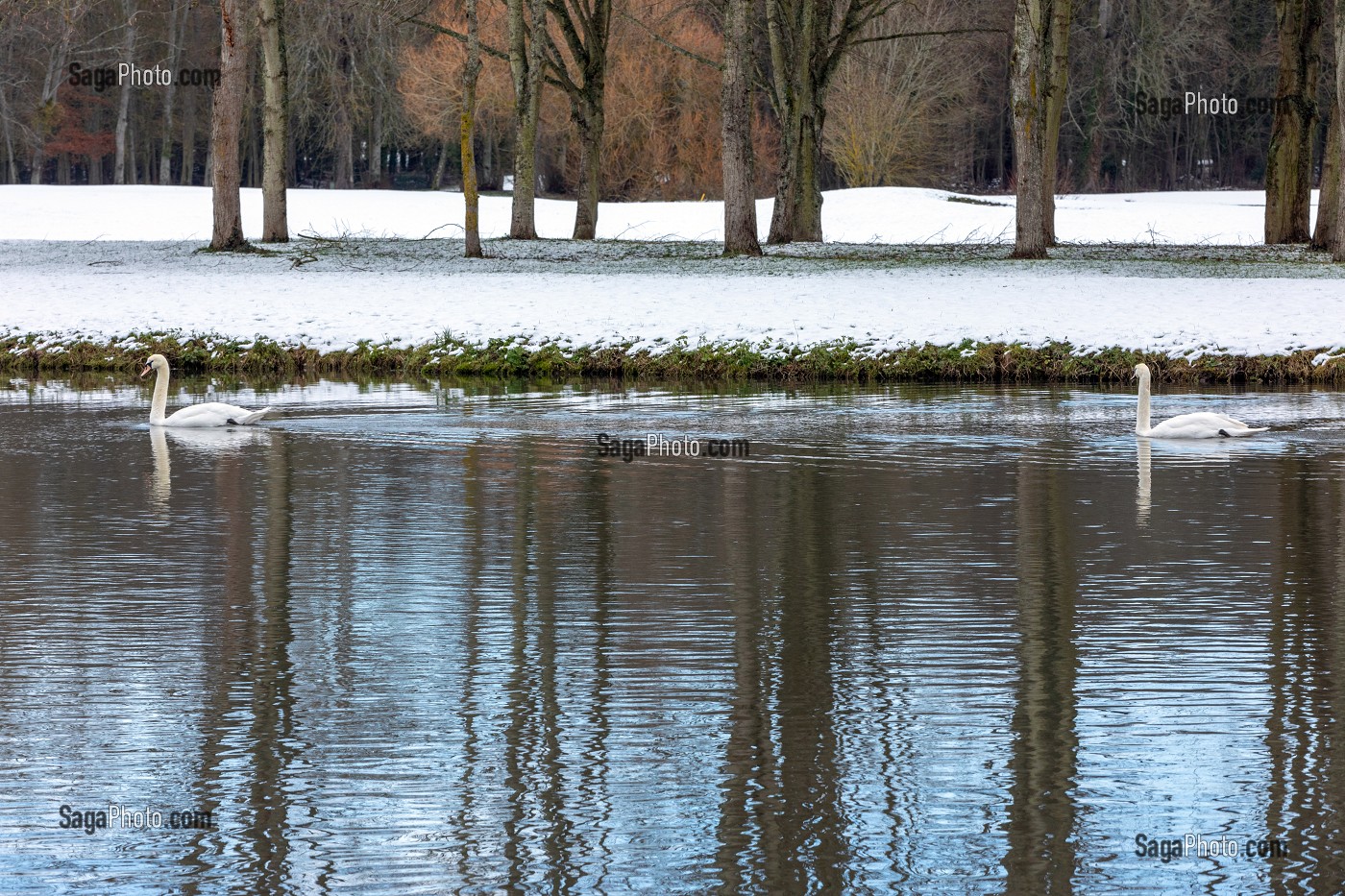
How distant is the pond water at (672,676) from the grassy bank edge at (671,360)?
26.8 ft

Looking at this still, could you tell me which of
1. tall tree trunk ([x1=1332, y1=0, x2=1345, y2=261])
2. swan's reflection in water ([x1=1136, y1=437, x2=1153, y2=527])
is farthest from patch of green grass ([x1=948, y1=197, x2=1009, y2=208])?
swan's reflection in water ([x1=1136, y1=437, x2=1153, y2=527])

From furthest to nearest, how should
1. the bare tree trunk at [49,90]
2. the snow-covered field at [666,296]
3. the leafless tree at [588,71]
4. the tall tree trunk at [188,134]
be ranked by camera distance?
the tall tree trunk at [188,134]
the bare tree trunk at [49,90]
the leafless tree at [588,71]
the snow-covered field at [666,296]

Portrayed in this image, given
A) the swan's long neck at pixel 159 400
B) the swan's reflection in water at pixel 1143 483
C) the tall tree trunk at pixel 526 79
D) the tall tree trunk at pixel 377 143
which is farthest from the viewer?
the tall tree trunk at pixel 377 143

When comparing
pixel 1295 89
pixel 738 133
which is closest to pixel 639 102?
pixel 1295 89

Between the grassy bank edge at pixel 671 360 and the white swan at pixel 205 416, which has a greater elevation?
the grassy bank edge at pixel 671 360

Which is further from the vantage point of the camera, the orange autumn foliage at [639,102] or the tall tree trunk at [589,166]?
the orange autumn foliage at [639,102]

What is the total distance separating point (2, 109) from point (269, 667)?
66.6 meters

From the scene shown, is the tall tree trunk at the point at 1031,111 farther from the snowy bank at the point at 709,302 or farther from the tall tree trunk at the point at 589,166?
the tall tree trunk at the point at 589,166

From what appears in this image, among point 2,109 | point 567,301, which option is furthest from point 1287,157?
point 2,109

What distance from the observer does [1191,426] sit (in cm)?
1573

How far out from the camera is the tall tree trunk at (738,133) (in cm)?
3033

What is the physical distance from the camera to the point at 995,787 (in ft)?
20.2

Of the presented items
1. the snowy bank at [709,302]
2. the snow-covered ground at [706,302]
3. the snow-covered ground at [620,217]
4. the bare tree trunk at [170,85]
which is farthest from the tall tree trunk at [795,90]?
the bare tree trunk at [170,85]

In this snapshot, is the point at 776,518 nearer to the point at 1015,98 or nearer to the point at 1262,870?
the point at 1262,870
